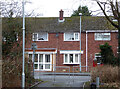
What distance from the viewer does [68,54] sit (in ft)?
109

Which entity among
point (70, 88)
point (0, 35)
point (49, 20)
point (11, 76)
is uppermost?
point (49, 20)

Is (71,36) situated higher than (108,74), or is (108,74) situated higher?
(71,36)

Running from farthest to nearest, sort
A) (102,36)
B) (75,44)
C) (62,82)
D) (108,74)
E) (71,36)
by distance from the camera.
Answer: (71,36)
(75,44)
(102,36)
(62,82)
(108,74)

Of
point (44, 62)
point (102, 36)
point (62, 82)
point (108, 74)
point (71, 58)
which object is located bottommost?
point (62, 82)

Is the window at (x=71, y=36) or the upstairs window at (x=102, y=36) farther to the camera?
the window at (x=71, y=36)

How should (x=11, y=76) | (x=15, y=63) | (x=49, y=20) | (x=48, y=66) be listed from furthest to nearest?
(x=49, y=20) → (x=48, y=66) → (x=15, y=63) → (x=11, y=76)

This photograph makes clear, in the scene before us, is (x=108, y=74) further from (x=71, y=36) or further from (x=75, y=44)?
(x=71, y=36)

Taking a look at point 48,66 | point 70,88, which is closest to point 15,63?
point 70,88

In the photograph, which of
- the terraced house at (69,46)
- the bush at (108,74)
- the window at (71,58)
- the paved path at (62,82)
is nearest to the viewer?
the bush at (108,74)

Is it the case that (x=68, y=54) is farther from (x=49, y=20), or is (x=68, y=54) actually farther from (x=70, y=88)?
(x=70, y=88)

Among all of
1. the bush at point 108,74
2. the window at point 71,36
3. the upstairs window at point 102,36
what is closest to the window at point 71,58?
the window at point 71,36

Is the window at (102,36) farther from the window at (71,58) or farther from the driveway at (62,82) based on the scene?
the driveway at (62,82)

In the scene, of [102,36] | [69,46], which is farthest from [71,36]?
[102,36]

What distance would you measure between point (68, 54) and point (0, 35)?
1859 cm
